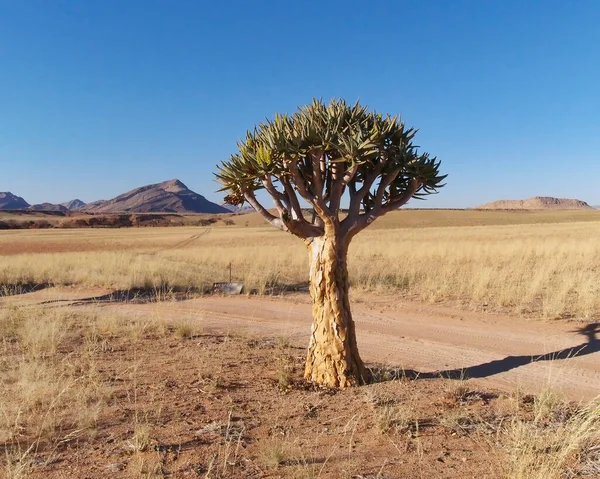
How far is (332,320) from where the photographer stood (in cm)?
585

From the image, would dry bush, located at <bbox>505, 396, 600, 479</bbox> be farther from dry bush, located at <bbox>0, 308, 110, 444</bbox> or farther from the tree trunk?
dry bush, located at <bbox>0, 308, 110, 444</bbox>

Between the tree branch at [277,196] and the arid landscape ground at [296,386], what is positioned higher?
the tree branch at [277,196]

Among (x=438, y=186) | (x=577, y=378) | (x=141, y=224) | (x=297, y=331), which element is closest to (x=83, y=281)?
(x=297, y=331)

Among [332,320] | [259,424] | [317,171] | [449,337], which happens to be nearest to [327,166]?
[317,171]

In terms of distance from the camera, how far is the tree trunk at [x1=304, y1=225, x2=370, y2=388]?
5801 millimetres

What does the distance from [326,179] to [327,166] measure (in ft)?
1.19

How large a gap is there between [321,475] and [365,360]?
152 inches

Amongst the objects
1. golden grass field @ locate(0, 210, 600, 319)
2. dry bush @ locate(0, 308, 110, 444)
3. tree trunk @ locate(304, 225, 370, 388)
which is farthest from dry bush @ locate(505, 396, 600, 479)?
golden grass field @ locate(0, 210, 600, 319)

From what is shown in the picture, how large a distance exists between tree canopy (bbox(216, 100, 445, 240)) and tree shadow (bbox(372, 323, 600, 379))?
228 centimetres

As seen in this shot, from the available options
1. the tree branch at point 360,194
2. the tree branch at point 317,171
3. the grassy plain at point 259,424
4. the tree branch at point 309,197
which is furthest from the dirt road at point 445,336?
the tree branch at point 317,171

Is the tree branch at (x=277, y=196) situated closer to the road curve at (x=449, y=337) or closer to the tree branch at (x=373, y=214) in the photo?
the tree branch at (x=373, y=214)

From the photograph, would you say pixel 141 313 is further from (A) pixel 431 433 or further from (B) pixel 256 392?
(A) pixel 431 433

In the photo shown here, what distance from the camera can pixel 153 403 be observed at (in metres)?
5.11

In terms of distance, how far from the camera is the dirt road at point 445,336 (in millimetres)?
6434
